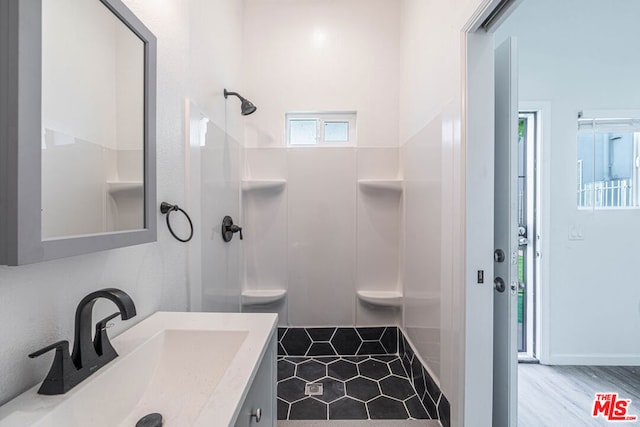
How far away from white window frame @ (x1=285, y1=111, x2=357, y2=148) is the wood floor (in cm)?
216

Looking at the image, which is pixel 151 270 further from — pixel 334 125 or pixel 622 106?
pixel 622 106

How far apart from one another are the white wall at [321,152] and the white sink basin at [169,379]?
1291 mm

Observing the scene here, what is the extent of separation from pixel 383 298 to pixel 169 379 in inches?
66.4

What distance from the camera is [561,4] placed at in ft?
6.33

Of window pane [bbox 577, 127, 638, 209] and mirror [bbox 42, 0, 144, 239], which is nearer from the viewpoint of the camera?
mirror [bbox 42, 0, 144, 239]

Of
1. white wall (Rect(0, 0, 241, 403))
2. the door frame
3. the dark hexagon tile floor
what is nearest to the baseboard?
the dark hexagon tile floor

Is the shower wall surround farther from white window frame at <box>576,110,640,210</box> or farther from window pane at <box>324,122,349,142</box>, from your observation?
white window frame at <box>576,110,640,210</box>

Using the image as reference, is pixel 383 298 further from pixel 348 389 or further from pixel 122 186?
pixel 122 186

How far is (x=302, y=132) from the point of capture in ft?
7.84

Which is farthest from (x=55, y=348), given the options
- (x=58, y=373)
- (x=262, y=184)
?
(x=262, y=184)

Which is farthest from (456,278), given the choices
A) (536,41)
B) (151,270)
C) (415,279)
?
(536,41)

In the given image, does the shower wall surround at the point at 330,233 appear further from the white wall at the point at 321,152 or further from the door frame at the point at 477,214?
the door frame at the point at 477,214

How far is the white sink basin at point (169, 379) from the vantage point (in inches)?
21.3

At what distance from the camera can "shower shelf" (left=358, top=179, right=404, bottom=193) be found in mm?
2223
